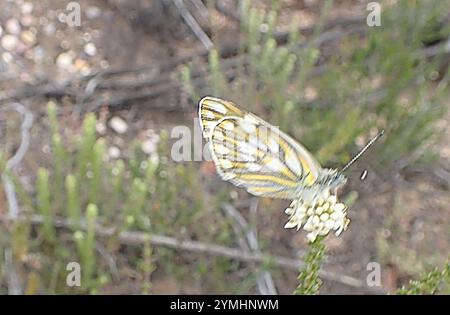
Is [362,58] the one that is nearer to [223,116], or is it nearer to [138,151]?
[138,151]

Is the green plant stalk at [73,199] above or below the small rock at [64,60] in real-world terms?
below

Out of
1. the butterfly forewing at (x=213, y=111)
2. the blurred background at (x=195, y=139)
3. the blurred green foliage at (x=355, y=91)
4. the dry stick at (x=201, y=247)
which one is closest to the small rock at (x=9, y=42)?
the blurred background at (x=195, y=139)

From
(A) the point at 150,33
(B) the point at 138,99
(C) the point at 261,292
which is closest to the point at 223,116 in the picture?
(C) the point at 261,292

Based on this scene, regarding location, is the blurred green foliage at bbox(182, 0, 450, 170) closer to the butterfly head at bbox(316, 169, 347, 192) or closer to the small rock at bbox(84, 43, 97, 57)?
the small rock at bbox(84, 43, 97, 57)

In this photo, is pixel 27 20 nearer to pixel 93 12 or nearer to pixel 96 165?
pixel 93 12

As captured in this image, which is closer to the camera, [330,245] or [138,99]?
[330,245]

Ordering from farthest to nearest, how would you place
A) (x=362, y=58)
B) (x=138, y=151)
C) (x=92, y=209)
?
(x=362, y=58), (x=138, y=151), (x=92, y=209)

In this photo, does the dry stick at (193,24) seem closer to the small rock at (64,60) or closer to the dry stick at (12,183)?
the small rock at (64,60)
